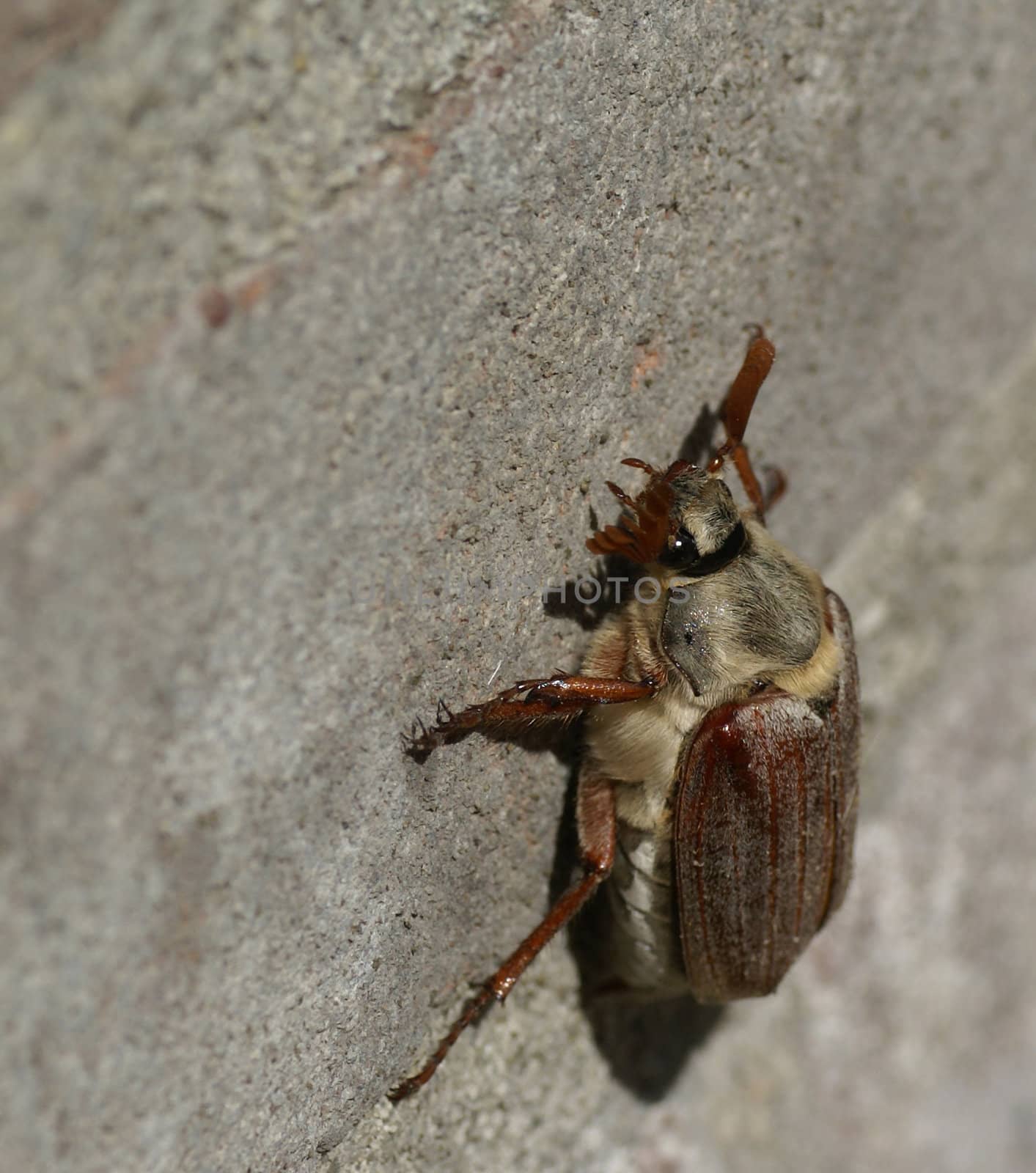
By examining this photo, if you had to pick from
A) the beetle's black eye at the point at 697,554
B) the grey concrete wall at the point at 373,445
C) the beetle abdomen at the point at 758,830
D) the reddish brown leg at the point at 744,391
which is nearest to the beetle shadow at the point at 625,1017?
the grey concrete wall at the point at 373,445

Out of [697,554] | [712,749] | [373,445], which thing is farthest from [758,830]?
[373,445]

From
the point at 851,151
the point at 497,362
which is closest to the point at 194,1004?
the point at 497,362

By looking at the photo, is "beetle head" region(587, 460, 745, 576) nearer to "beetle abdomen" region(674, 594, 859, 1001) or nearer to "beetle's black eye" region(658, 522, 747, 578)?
"beetle's black eye" region(658, 522, 747, 578)

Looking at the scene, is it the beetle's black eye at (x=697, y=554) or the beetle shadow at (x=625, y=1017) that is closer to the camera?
the beetle's black eye at (x=697, y=554)

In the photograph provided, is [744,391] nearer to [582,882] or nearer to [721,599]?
[721,599]

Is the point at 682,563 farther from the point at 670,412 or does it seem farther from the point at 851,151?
A: the point at 851,151

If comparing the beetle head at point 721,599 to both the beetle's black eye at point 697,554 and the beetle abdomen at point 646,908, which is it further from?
the beetle abdomen at point 646,908
